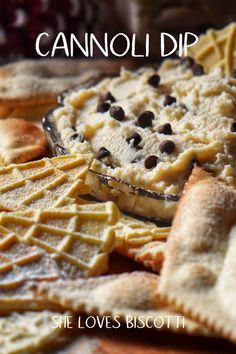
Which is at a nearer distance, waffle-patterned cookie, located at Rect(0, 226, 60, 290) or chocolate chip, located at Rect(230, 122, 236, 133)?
waffle-patterned cookie, located at Rect(0, 226, 60, 290)

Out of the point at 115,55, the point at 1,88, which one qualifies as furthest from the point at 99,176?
the point at 115,55

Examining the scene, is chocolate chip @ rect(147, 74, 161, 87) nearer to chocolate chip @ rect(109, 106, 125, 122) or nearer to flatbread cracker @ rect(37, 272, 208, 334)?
chocolate chip @ rect(109, 106, 125, 122)

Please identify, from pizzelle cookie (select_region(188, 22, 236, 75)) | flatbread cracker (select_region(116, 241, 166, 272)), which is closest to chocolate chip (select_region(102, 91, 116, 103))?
pizzelle cookie (select_region(188, 22, 236, 75))

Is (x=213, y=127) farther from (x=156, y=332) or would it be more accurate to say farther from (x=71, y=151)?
(x=156, y=332)

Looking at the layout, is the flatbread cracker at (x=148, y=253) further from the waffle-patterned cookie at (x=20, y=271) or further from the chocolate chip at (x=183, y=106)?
the chocolate chip at (x=183, y=106)

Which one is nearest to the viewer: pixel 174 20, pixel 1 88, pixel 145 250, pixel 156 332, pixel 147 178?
pixel 156 332

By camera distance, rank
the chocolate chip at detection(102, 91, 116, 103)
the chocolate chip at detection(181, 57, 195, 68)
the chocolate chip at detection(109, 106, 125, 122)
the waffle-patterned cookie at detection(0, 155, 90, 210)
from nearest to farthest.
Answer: the waffle-patterned cookie at detection(0, 155, 90, 210), the chocolate chip at detection(109, 106, 125, 122), the chocolate chip at detection(102, 91, 116, 103), the chocolate chip at detection(181, 57, 195, 68)
